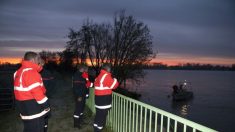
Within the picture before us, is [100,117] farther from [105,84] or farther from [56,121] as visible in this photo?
[56,121]

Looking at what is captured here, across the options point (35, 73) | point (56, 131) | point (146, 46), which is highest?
point (146, 46)

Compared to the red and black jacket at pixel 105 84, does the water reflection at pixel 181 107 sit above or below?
below

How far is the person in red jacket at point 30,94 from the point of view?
13.1 ft

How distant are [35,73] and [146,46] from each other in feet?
84.7

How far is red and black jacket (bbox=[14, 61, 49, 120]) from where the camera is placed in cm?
400

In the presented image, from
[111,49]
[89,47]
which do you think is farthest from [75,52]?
[111,49]

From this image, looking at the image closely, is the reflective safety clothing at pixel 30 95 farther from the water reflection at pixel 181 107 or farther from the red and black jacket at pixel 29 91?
the water reflection at pixel 181 107

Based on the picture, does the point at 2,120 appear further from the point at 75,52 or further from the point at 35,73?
the point at 75,52

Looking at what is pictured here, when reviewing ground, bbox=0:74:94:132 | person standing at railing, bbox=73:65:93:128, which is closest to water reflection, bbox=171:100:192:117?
ground, bbox=0:74:94:132

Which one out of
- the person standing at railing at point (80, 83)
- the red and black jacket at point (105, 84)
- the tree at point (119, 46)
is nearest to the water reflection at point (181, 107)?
the tree at point (119, 46)

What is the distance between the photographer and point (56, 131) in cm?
696

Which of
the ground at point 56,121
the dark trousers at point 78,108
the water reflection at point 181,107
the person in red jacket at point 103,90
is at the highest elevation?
the person in red jacket at point 103,90

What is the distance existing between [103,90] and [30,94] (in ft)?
6.17

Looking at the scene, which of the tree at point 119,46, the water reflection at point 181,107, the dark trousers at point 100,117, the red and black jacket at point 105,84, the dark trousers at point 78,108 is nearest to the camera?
the red and black jacket at point 105,84
